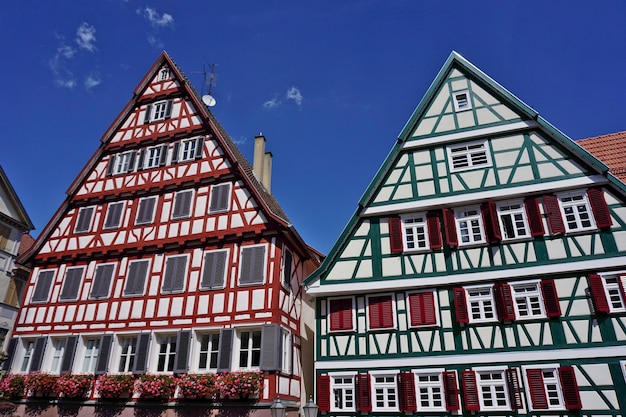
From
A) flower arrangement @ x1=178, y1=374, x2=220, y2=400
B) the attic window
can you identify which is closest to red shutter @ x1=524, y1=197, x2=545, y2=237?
the attic window

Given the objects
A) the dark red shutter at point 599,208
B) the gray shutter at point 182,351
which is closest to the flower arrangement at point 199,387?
the gray shutter at point 182,351

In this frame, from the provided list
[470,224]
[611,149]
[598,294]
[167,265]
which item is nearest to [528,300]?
[598,294]

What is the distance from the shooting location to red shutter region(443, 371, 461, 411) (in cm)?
1448

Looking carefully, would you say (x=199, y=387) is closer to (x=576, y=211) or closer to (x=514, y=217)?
(x=514, y=217)

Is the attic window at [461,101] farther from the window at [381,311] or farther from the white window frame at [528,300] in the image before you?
the window at [381,311]

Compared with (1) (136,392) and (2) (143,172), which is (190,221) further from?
(1) (136,392)

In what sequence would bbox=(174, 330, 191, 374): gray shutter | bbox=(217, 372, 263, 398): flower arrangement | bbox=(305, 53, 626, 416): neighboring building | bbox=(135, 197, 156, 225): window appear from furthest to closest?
bbox=(135, 197, 156, 225): window
bbox=(174, 330, 191, 374): gray shutter
bbox=(217, 372, 263, 398): flower arrangement
bbox=(305, 53, 626, 416): neighboring building

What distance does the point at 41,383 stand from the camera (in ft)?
59.7

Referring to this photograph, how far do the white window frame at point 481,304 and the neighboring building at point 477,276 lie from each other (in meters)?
0.04

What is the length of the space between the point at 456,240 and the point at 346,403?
6297 mm

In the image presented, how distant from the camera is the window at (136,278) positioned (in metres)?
19.2

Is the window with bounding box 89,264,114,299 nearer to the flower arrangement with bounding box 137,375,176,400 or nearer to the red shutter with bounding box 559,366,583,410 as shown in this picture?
the flower arrangement with bounding box 137,375,176,400

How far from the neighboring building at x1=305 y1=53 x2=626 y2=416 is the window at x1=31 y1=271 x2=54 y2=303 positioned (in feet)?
38.0

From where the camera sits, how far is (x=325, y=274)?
17203 mm
